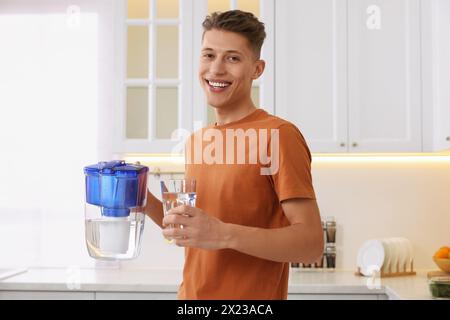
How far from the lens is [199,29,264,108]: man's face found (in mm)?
1221

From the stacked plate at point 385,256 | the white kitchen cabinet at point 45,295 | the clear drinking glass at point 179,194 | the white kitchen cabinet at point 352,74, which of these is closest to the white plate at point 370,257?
the stacked plate at point 385,256

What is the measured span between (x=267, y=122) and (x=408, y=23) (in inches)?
64.8

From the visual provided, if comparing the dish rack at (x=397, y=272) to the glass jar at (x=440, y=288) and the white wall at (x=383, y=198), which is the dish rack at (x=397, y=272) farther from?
the glass jar at (x=440, y=288)

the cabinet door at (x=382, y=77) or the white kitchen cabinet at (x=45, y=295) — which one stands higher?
the cabinet door at (x=382, y=77)

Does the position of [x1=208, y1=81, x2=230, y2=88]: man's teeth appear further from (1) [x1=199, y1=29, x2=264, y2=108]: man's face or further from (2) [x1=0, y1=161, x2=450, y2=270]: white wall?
(2) [x1=0, y1=161, x2=450, y2=270]: white wall

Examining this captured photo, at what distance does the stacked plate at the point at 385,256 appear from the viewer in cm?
257

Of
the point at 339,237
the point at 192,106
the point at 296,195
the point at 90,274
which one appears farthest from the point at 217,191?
the point at 339,237

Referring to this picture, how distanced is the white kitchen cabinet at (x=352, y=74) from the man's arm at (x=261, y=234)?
148cm

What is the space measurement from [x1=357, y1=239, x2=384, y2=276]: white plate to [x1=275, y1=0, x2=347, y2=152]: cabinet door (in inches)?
16.0

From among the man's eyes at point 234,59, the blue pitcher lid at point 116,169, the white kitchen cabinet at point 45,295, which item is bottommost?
the white kitchen cabinet at point 45,295

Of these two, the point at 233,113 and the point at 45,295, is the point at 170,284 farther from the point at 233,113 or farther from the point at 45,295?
the point at 233,113

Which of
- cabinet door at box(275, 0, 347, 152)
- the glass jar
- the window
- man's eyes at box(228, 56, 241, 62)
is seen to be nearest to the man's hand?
man's eyes at box(228, 56, 241, 62)

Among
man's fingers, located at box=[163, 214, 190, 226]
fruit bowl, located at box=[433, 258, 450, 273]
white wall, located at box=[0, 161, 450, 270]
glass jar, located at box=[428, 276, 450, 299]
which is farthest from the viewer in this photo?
white wall, located at box=[0, 161, 450, 270]

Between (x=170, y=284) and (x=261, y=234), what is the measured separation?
1.34m
